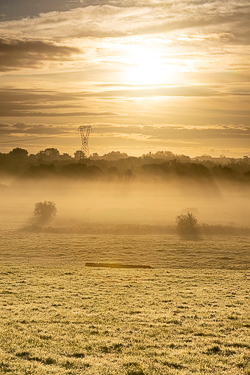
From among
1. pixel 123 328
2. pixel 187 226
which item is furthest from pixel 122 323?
pixel 187 226

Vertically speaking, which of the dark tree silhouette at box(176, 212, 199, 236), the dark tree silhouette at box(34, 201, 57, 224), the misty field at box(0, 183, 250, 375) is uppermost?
the dark tree silhouette at box(34, 201, 57, 224)

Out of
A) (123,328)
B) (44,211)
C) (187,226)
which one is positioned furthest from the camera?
(44,211)

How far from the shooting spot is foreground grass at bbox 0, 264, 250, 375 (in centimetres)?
1191

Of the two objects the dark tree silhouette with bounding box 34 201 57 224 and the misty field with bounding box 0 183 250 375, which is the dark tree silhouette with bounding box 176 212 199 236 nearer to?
the dark tree silhouette with bounding box 34 201 57 224

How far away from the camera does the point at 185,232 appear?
9031 cm

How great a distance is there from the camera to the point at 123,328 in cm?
1688

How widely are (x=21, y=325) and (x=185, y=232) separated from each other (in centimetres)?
7588

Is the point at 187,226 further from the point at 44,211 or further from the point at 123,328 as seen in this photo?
the point at 123,328

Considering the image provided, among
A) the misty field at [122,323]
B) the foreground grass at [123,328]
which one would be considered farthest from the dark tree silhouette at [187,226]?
the foreground grass at [123,328]

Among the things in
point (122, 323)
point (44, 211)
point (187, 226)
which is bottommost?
point (122, 323)

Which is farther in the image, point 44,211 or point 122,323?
point 44,211

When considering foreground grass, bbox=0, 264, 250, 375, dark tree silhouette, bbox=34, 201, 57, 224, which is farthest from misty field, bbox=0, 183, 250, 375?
dark tree silhouette, bbox=34, 201, 57, 224

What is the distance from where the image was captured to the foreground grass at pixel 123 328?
1191 centimetres

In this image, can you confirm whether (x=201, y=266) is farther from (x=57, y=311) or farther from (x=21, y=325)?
(x=21, y=325)
